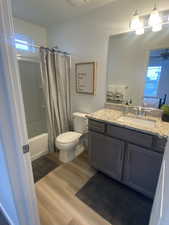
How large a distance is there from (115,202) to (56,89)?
1.95m

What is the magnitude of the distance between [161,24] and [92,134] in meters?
1.64

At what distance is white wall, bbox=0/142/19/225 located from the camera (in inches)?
38.2

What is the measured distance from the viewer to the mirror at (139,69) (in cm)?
160

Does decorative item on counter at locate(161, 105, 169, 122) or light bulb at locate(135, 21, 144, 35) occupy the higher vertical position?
light bulb at locate(135, 21, 144, 35)

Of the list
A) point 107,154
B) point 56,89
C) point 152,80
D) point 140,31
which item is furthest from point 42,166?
point 140,31

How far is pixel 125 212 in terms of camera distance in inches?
55.2

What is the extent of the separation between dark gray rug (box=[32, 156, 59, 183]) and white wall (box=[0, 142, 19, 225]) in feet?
1.74

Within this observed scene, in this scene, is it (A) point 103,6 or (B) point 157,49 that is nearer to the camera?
(B) point 157,49

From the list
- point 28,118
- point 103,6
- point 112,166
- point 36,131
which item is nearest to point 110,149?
point 112,166

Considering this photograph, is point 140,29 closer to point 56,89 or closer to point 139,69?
point 139,69

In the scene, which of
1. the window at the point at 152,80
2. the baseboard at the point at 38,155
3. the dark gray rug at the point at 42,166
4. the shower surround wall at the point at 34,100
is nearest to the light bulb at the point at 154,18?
the window at the point at 152,80

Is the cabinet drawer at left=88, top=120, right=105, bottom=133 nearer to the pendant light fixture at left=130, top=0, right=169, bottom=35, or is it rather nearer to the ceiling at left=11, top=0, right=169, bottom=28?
the pendant light fixture at left=130, top=0, right=169, bottom=35

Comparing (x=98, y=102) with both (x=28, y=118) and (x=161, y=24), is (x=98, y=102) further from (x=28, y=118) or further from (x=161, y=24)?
(x=28, y=118)

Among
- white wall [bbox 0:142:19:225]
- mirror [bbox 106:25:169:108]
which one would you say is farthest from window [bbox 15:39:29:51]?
white wall [bbox 0:142:19:225]
